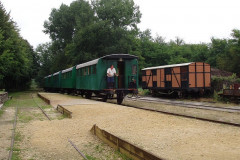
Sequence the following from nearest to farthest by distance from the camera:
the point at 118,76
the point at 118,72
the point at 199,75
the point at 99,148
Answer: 1. the point at 99,148
2. the point at 118,76
3. the point at 118,72
4. the point at 199,75

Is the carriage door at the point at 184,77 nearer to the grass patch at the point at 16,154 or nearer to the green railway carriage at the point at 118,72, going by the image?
the green railway carriage at the point at 118,72

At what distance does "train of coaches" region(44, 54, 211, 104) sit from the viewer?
16484 mm

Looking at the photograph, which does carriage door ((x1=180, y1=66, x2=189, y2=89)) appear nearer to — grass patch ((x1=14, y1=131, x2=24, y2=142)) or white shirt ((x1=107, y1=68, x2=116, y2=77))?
white shirt ((x1=107, y1=68, x2=116, y2=77))

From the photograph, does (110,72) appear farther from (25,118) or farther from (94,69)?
(25,118)

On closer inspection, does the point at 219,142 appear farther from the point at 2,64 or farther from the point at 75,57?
the point at 75,57

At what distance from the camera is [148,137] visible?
21.6 feet

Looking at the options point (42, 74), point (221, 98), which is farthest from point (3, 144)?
point (42, 74)

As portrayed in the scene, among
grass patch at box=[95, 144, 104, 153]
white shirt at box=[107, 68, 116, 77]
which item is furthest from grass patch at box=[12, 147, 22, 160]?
white shirt at box=[107, 68, 116, 77]

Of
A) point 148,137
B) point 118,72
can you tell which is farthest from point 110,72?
point 148,137

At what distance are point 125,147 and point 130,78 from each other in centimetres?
1149

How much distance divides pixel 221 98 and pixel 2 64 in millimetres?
20447

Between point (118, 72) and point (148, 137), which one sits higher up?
point (118, 72)

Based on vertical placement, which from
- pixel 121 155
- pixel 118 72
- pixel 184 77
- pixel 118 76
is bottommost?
pixel 121 155

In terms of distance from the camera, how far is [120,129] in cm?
772
